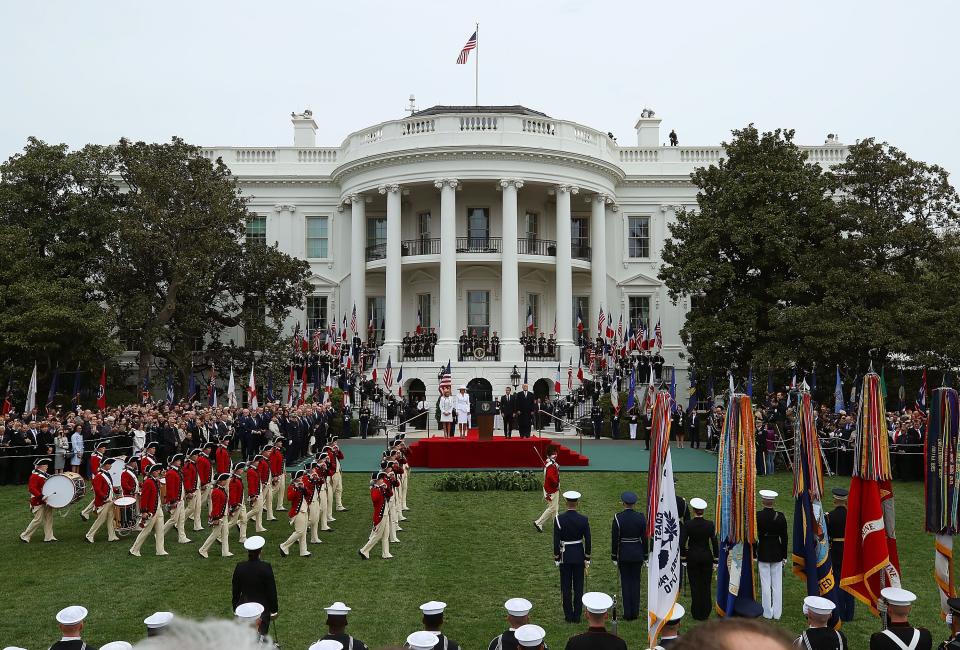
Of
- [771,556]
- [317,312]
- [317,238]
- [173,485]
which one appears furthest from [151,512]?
[317,238]

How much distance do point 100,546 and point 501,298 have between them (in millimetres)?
28285

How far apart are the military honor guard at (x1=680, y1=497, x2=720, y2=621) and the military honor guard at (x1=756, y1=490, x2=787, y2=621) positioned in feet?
1.97

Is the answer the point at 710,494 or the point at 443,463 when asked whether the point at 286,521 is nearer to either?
the point at 443,463

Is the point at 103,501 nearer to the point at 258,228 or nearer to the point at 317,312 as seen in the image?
the point at 317,312

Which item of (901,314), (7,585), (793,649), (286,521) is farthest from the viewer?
(901,314)

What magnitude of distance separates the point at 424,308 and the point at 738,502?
114 feet

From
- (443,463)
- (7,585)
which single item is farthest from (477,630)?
(443,463)

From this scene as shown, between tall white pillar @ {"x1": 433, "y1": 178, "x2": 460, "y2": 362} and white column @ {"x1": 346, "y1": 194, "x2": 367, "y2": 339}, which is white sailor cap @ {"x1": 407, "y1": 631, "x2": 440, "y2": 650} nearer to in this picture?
tall white pillar @ {"x1": 433, "y1": 178, "x2": 460, "y2": 362}

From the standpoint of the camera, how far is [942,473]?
1007cm

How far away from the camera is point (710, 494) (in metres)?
19.8

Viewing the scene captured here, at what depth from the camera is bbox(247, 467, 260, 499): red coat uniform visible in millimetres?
15898

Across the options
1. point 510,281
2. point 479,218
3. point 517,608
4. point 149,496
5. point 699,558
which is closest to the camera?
point 517,608

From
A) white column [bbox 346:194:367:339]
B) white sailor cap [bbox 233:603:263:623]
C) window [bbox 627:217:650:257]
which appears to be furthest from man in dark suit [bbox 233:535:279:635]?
window [bbox 627:217:650:257]

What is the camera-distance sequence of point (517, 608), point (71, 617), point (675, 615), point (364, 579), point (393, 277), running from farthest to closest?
point (393, 277)
point (364, 579)
point (675, 615)
point (517, 608)
point (71, 617)
